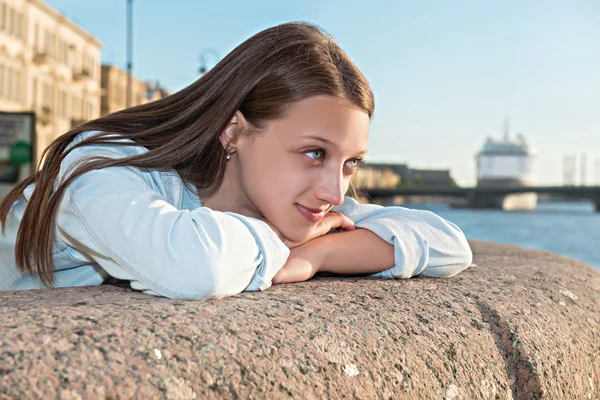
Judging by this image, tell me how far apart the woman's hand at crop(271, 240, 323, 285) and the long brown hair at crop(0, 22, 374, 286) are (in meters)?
0.34

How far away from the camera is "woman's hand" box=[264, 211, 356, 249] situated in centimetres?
185

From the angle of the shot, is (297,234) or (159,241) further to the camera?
(297,234)

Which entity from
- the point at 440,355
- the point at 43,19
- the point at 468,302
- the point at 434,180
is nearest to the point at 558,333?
the point at 468,302

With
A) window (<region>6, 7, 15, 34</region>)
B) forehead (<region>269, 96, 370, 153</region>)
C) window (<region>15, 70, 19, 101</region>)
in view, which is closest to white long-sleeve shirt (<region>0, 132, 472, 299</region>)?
forehead (<region>269, 96, 370, 153</region>)

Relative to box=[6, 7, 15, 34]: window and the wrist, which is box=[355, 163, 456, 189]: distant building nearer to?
box=[6, 7, 15, 34]: window

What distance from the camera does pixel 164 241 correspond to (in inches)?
56.9

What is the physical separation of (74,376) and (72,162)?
856 millimetres

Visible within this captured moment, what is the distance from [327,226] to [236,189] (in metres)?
0.29

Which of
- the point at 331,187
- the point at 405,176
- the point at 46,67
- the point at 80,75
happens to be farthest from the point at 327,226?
the point at 405,176

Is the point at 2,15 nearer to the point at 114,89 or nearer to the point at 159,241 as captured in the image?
the point at 114,89

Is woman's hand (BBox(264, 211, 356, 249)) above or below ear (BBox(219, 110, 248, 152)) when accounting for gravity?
below

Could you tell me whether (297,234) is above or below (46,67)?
below

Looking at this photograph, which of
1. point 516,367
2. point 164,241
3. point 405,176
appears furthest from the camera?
point 405,176

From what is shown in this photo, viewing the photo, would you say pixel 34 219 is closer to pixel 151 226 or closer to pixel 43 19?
pixel 151 226
